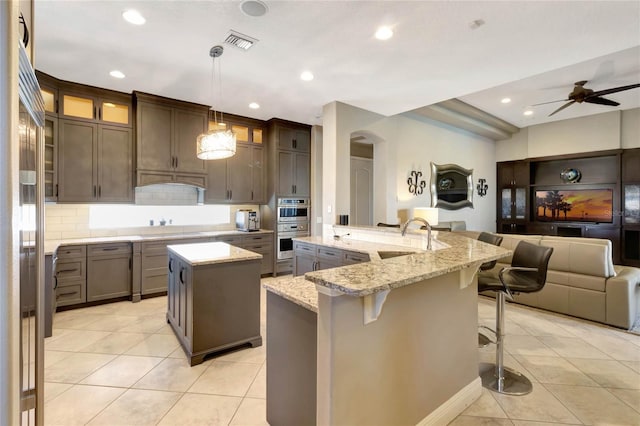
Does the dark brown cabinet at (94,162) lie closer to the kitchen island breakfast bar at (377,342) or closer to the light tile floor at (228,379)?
the light tile floor at (228,379)

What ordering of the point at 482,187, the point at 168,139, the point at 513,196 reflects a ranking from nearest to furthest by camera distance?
the point at 168,139 → the point at 482,187 → the point at 513,196

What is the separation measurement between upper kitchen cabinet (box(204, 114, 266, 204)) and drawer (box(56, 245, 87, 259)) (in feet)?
5.91

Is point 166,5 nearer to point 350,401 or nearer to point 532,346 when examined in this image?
point 350,401

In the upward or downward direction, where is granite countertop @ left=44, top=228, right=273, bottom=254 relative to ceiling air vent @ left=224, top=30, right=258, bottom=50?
downward

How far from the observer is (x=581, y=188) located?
7.01 meters

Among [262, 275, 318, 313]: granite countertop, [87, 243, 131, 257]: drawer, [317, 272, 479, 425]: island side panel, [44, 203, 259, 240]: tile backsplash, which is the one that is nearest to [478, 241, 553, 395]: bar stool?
[317, 272, 479, 425]: island side panel

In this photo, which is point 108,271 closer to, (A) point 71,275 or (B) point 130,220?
(A) point 71,275

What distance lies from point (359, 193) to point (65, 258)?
17.7 feet

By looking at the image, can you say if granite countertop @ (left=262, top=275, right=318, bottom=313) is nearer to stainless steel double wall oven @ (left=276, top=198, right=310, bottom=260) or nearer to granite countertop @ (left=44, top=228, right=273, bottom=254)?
granite countertop @ (left=44, top=228, right=273, bottom=254)

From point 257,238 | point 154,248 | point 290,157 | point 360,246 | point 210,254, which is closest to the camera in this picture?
point 210,254

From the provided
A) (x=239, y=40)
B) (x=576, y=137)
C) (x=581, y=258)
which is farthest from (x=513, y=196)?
(x=239, y=40)

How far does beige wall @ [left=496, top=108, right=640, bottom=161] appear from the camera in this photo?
20.8 feet

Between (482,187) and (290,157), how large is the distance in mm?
5359

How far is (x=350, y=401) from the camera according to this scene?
4.28 feet
